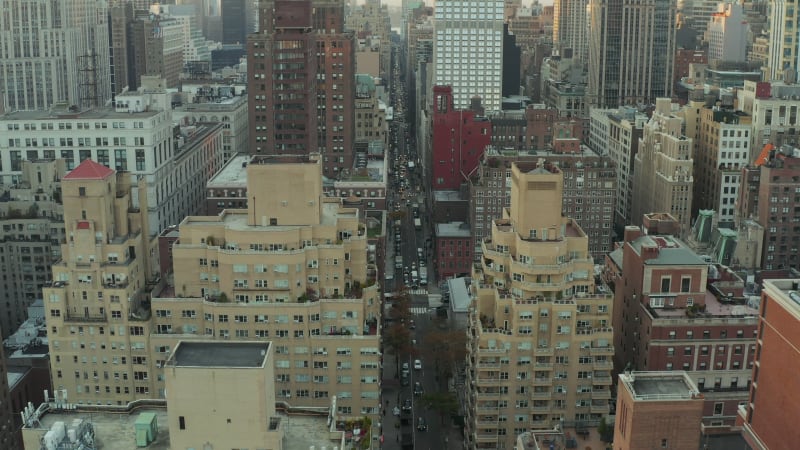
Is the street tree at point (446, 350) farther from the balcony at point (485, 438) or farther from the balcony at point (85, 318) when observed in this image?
the balcony at point (85, 318)

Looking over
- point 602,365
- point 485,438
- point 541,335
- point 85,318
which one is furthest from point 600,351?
point 85,318

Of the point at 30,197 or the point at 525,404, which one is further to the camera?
the point at 30,197

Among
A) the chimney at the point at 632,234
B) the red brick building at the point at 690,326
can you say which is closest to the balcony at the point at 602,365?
the red brick building at the point at 690,326

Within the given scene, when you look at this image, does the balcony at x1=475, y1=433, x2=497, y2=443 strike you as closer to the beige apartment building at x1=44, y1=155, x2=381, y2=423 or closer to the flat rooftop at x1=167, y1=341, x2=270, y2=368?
the beige apartment building at x1=44, y1=155, x2=381, y2=423

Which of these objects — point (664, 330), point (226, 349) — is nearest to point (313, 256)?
point (226, 349)

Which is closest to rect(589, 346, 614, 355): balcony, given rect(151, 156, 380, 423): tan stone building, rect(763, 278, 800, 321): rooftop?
rect(151, 156, 380, 423): tan stone building

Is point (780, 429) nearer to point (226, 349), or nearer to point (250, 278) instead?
point (226, 349)
